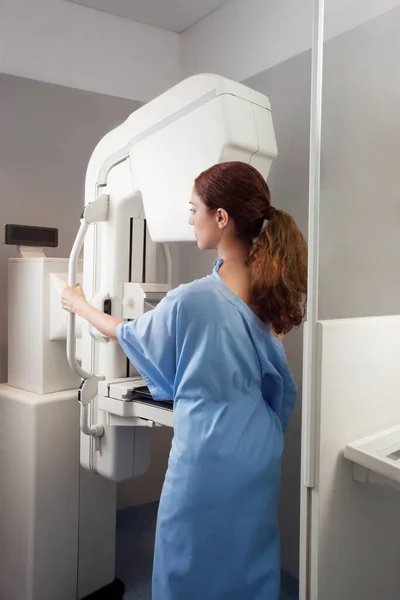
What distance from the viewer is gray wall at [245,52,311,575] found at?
7.17 feet

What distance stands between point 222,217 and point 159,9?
168 centimetres

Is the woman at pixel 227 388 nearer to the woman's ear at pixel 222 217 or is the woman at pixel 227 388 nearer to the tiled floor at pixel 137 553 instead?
the woman's ear at pixel 222 217

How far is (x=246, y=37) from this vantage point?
8.05ft

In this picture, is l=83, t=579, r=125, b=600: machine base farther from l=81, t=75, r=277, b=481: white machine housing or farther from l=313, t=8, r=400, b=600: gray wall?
l=313, t=8, r=400, b=600: gray wall

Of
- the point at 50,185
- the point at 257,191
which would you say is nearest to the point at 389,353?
the point at 257,191

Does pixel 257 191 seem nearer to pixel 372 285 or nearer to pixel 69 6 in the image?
pixel 372 285

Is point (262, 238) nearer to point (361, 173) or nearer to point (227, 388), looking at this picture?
point (361, 173)

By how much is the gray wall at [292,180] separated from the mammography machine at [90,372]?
1.98ft

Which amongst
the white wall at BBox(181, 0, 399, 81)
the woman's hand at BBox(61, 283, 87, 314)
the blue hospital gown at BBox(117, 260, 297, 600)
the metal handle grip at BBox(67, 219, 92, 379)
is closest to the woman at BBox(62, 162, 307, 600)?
the blue hospital gown at BBox(117, 260, 297, 600)

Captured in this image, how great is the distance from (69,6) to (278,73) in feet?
3.48

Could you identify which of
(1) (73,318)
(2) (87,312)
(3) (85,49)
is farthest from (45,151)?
(2) (87,312)

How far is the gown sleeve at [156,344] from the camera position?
4.72 ft

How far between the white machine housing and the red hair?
0.07 meters

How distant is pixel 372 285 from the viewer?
4.80 ft
